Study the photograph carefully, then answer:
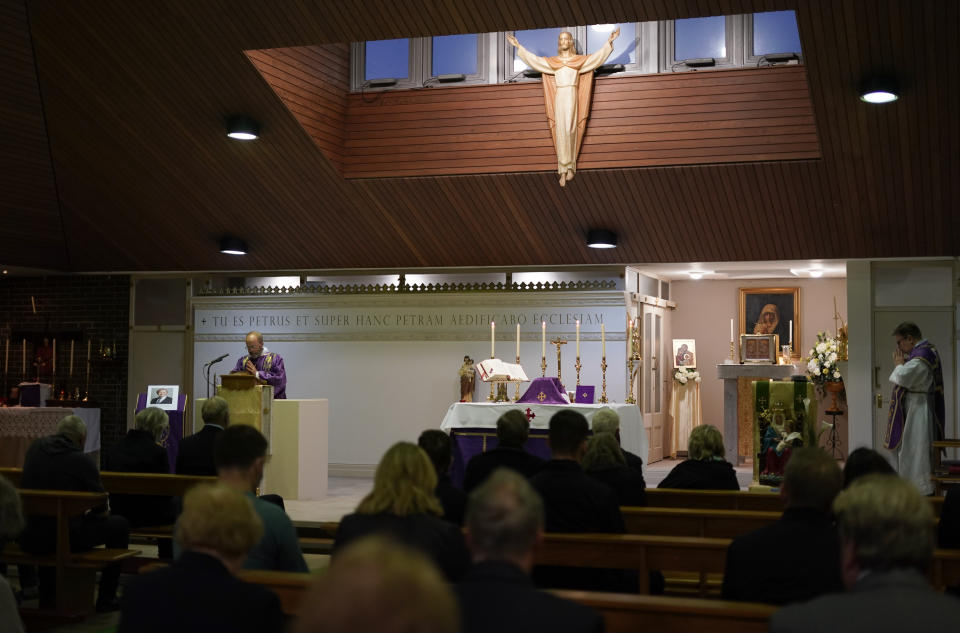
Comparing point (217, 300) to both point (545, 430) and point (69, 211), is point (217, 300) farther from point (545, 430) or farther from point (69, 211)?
point (545, 430)

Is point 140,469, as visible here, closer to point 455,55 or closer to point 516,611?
point 516,611

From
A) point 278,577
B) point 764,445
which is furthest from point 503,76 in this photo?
point 278,577

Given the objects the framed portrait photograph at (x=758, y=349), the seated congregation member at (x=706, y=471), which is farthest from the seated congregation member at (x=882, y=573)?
the framed portrait photograph at (x=758, y=349)

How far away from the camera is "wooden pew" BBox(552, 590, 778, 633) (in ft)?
9.86

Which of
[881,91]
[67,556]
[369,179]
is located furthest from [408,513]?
[369,179]

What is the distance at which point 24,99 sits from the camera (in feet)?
36.6

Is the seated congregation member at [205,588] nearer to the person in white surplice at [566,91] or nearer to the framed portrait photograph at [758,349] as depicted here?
the person in white surplice at [566,91]

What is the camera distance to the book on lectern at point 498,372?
10258 millimetres

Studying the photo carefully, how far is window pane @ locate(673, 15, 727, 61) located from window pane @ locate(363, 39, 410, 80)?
9.44ft

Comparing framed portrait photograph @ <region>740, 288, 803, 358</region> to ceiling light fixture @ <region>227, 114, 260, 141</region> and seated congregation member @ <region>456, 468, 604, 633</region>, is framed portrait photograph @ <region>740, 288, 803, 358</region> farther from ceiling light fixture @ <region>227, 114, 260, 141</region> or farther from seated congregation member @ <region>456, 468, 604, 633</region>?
seated congregation member @ <region>456, 468, 604, 633</region>

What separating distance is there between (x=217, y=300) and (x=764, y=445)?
25.5ft

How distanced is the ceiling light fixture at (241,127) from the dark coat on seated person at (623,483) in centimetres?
639

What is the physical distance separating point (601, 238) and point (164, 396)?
5032mm

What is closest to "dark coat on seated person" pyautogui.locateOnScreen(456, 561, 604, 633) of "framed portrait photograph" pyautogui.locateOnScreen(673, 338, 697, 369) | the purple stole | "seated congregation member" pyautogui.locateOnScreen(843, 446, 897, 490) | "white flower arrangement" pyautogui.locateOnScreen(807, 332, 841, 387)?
"seated congregation member" pyautogui.locateOnScreen(843, 446, 897, 490)
